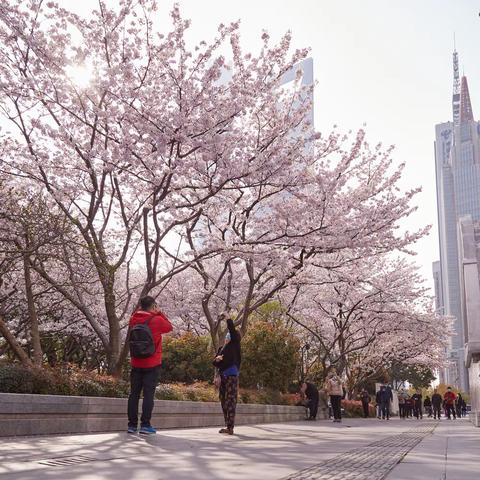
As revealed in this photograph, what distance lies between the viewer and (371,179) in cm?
1856

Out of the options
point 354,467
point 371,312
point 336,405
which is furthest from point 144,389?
point 371,312

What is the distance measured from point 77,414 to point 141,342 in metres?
1.57

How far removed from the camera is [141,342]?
8.46 meters

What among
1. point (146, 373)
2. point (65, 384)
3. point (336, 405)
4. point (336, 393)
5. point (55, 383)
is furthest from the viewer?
point (336, 405)

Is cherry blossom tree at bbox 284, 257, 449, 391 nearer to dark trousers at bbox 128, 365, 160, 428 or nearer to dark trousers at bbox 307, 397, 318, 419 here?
dark trousers at bbox 307, 397, 318, 419

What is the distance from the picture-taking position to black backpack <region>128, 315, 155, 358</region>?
845 cm

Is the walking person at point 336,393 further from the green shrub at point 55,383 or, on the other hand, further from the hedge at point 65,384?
the green shrub at point 55,383

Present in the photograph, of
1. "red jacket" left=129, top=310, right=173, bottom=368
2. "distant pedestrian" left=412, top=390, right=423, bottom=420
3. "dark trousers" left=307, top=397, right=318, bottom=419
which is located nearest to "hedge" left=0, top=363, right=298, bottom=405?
"red jacket" left=129, top=310, right=173, bottom=368

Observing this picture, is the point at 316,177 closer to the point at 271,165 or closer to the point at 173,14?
the point at 271,165

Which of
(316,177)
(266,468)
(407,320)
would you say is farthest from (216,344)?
(407,320)

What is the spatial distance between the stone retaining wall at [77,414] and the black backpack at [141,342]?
125 centimetres

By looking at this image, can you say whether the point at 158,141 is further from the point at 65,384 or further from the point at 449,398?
the point at 449,398

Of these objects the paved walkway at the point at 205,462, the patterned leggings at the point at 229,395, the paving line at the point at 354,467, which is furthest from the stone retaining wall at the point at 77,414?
the paving line at the point at 354,467

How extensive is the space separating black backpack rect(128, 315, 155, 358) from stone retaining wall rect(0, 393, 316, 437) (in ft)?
4.12
